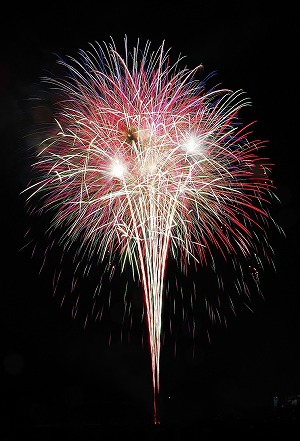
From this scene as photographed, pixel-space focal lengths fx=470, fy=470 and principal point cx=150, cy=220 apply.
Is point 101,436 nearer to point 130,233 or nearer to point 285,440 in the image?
point 285,440

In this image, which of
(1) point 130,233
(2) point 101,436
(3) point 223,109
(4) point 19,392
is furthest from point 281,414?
(4) point 19,392

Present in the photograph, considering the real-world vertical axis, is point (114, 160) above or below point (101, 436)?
above

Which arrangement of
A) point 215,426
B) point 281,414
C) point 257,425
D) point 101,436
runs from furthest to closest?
point 281,414
point 257,425
point 215,426
point 101,436

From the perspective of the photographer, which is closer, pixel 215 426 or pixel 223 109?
pixel 215 426

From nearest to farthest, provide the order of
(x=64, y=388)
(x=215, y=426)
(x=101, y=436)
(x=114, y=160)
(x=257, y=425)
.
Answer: (x=101, y=436), (x=215, y=426), (x=257, y=425), (x=114, y=160), (x=64, y=388)

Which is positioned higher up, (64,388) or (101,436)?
(64,388)

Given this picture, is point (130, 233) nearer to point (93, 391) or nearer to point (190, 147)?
point (190, 147)

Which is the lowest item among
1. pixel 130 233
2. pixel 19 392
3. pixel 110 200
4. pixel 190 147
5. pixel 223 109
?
pixel 19 392

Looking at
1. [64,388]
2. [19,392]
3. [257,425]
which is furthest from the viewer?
Result: [64,388]

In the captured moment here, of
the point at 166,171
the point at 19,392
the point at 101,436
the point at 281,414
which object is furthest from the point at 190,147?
the point at 19,392
